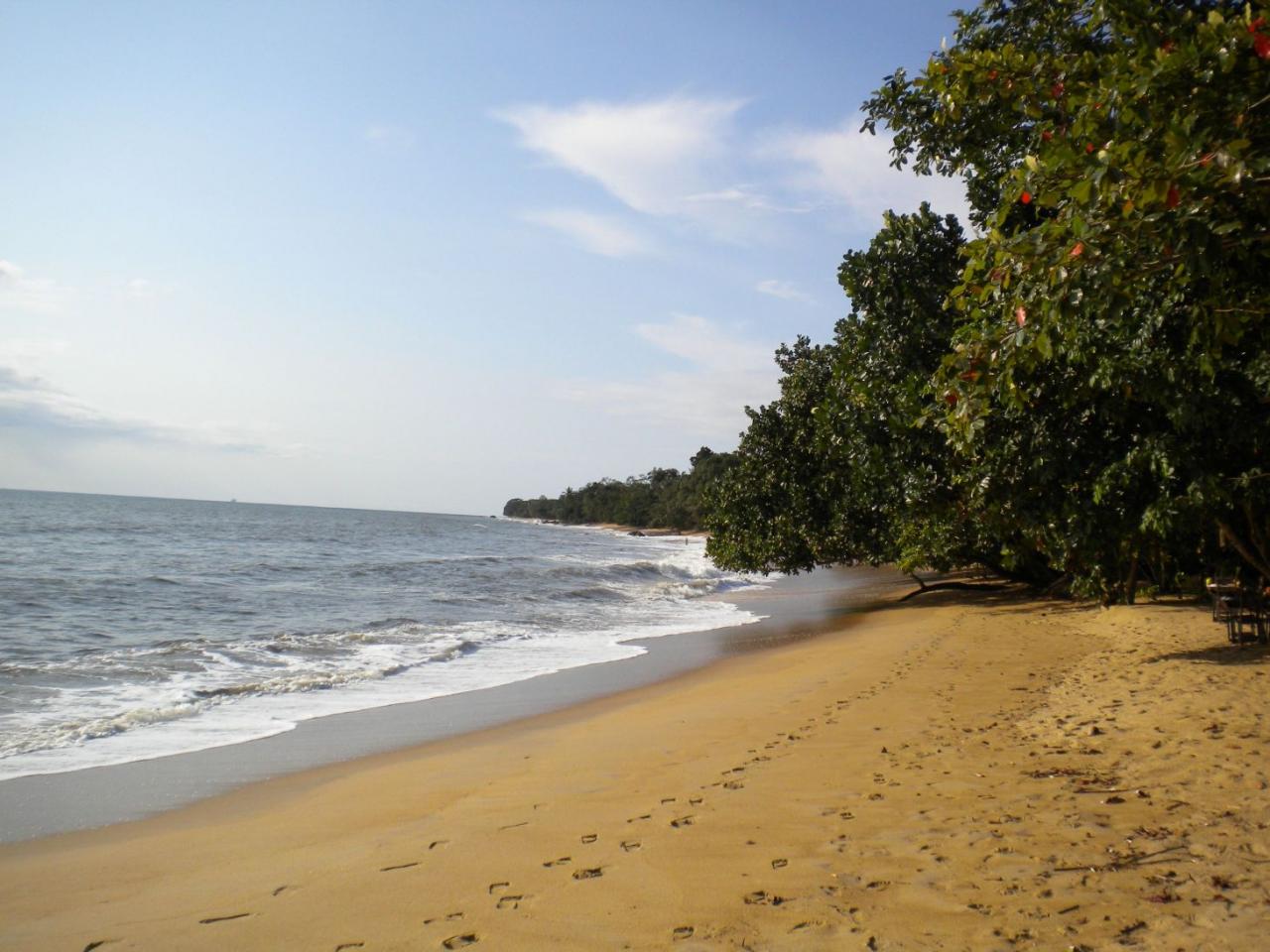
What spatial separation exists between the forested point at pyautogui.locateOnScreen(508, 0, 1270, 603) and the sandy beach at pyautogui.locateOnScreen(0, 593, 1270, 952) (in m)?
2.11

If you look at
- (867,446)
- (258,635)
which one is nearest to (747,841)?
(867,446)

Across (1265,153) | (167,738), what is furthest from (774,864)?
(167,738)

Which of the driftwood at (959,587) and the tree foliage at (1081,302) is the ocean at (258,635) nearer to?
the driftwood at (959,587)

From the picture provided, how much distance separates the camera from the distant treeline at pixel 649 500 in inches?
4181

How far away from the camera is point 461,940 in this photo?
3.74 meters

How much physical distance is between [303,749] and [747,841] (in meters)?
5.38

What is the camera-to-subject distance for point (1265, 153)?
11.6 feet

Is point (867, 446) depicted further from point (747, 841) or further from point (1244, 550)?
point (747, 841)

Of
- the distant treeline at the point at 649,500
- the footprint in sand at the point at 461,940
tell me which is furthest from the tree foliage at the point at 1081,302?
the distant treeline at the point at 649,500

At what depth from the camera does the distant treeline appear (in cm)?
10619

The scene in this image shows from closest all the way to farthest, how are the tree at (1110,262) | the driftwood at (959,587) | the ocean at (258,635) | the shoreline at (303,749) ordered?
the tree at (1110,262) < the shoreline at (303,749) < the ocean at (258,635) < the driftwood at (959,587)

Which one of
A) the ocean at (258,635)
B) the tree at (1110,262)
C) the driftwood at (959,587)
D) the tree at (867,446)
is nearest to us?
the tree at (1110,262)

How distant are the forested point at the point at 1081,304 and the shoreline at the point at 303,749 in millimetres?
4790

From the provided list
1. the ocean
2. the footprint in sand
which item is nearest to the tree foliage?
the footprint in sand
